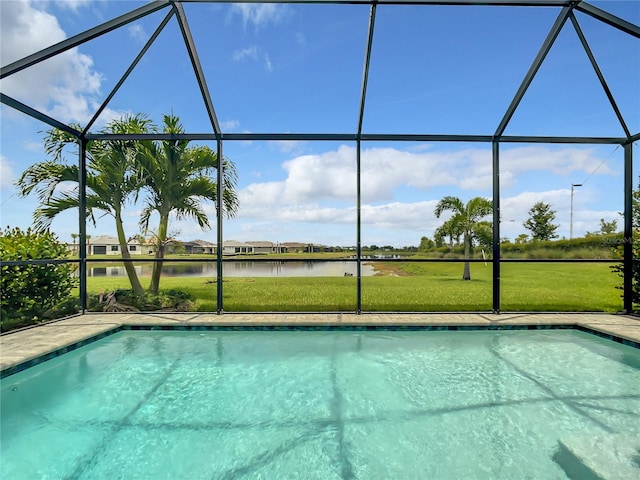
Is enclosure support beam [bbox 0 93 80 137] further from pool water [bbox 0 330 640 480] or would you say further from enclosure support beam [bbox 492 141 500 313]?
enclosure support beam [bbox 492 141 500 313]

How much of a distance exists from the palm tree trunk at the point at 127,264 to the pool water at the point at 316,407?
220 cm

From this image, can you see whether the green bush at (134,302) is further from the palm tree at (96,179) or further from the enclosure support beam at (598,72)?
the enclosure support beam at (598,72)

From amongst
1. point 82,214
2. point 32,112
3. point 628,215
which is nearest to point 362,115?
point 32,112

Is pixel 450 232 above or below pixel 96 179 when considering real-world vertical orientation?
below

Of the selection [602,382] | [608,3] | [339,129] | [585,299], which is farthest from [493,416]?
[585,299]

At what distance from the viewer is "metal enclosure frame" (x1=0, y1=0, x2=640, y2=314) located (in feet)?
12.8

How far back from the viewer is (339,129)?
5.57 m

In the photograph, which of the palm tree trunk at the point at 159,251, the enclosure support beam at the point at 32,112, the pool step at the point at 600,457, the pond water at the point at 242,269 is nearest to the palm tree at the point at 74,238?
the pond water at the point at 242,269

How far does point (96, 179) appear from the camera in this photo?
6426 mm

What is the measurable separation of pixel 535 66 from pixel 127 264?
308 inches

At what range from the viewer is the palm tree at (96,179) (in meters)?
5.98

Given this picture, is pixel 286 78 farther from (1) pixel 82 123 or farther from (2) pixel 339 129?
(1) pixel 82 123

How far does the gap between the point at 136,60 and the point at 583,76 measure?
7080mm

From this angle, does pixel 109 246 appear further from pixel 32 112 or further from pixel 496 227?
pixel 496 227
